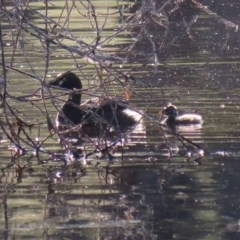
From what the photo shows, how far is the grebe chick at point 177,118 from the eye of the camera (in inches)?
581

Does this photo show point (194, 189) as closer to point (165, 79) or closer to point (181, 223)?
point (181, 223)

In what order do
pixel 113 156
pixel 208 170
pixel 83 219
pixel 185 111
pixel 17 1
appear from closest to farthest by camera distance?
pixel 83 219, pixel 17 1, pixel 208 170, pixel 113 156, pixel 185 111

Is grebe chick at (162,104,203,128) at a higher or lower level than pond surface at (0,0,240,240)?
higher

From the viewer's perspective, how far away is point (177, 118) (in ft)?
50.2

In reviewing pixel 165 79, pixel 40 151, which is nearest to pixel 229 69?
pixel 165 79

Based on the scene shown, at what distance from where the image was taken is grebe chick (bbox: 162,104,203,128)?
48.4 feet

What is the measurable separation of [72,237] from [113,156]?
3.27 m

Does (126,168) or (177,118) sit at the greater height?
(177,118)

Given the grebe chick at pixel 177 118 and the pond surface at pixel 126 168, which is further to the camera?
the grebe chick at pixel 177 118

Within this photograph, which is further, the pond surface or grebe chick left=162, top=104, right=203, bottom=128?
grebe chick left=162, top=104, right=203, bottom=128

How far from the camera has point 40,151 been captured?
40.8ft

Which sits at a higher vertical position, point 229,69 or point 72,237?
point 229,69

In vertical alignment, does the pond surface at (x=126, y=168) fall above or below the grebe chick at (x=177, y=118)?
below

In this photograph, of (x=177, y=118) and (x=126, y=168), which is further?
Answer: (x=177, y=118)
